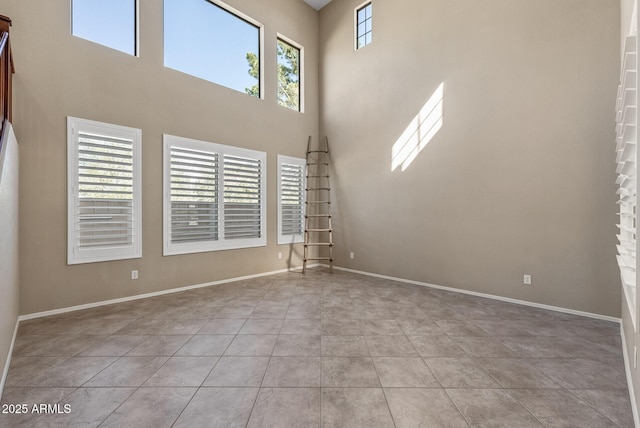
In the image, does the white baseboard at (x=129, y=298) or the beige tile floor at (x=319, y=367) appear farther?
the white baseboard at (x=129, y=298)

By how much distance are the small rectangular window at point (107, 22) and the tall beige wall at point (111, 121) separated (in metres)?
0.10

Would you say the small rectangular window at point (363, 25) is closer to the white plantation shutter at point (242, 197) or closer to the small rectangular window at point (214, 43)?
the small rectangular window at point (214, 43)

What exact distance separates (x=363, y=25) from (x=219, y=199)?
13.6 feet

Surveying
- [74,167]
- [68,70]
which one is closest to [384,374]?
[74,167]

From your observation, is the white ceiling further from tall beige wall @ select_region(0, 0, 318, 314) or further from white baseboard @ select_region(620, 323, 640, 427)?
white baseboard @ select_region(620, 323, 640, 427)

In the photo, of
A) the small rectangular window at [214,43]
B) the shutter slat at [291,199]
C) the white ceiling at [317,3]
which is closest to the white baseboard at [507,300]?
the shutter slat at [291,199]

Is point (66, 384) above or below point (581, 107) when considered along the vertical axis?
below

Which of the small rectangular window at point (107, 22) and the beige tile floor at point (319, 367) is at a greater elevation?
the small rectangular window at point (107, 22)

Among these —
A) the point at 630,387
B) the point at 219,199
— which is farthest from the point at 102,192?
the point at 630,387

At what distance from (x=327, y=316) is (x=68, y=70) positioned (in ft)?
13.2

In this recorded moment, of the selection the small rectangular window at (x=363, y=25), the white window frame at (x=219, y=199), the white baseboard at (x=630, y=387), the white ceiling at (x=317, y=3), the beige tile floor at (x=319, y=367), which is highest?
the white ceiling at (x=317, y=3)

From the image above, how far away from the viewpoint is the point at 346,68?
556 centimetres

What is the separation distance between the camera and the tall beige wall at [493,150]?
3045 mm

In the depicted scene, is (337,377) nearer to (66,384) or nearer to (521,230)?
(66,384)
